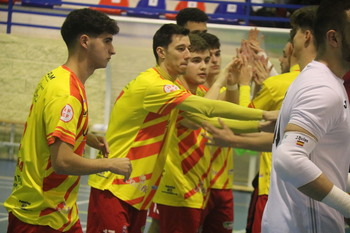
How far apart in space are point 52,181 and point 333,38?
6.48ft

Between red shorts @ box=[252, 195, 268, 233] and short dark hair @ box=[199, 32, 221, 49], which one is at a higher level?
short dark hair @ box=[199, 32, 221, 49]

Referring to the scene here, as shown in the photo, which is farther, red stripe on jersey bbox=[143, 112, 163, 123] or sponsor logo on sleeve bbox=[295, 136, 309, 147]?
red stripe on jersey bbox=[143, 112, 163, 123]

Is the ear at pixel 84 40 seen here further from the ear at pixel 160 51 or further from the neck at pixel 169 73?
the ear at pixel 160 51

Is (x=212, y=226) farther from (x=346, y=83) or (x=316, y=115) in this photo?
(x=316, y=115)

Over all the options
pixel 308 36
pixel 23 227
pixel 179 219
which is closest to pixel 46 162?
pixel 23 227

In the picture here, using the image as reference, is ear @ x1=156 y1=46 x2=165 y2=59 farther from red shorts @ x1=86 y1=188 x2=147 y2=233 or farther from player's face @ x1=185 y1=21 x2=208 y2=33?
player's face @ x1=185 y1=21 x2=208 y2=33

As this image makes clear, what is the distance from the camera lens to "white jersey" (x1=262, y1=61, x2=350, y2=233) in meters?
2.87

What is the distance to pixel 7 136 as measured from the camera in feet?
44.7

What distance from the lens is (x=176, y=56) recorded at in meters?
6.01

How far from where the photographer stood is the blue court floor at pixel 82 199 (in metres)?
8.80

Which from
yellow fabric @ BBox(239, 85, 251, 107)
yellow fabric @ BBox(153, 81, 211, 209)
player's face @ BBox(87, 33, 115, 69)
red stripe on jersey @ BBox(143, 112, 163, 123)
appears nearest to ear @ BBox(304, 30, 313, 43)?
player's face @ BBox(87, 33, 115, 69)

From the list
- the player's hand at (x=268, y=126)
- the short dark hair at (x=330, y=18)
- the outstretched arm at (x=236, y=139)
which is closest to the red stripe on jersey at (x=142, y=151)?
the outstretched arm at (x=236, y=139)

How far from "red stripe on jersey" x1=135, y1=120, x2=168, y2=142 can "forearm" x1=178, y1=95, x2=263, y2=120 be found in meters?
0.29

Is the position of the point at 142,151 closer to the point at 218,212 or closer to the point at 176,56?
the point at 176,56
